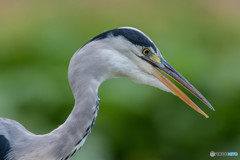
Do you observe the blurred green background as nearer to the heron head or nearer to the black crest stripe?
the heron head

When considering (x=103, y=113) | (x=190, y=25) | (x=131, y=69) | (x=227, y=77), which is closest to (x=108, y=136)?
(x=103, y=113)

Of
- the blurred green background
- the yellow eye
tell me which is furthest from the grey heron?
the blurred green background

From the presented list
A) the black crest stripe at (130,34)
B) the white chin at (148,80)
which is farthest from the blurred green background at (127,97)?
the black crest stripe at (130,34)

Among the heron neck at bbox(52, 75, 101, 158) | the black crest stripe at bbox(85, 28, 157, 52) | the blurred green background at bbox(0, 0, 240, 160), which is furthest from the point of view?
the blurred green background at bbox(0, 0, 240, 160)

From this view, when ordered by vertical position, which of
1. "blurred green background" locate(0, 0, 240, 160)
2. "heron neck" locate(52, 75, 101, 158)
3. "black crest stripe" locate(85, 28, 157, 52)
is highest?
"black crest stripe" locate(85, 28, 157, 52)

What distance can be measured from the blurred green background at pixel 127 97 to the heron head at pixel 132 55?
1.41m

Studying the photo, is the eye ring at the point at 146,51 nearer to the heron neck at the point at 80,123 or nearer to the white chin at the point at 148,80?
the white chin at the point at 148,80

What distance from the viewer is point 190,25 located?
21.2 ft

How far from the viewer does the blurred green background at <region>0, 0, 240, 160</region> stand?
3775 millimetres

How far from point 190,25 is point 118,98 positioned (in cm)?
277

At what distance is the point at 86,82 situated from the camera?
6.08 ft

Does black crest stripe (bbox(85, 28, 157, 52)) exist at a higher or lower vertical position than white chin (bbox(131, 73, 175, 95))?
higher

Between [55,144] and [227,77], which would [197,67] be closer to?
[227,77]

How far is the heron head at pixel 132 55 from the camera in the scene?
6.29 feet
